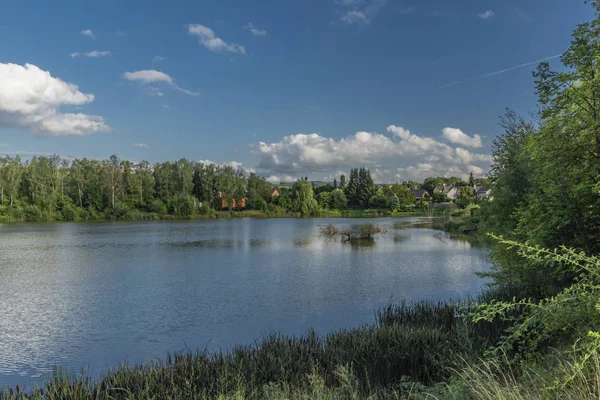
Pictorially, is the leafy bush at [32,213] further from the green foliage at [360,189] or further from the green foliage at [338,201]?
the green foliage at [360,189]

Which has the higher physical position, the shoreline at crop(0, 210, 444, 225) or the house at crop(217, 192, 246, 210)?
the house at crop(217, 192, 246, 210)

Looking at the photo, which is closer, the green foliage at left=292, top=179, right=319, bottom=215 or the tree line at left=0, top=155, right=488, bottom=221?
the tree line at left=0, top=155, right=488, bottom=221

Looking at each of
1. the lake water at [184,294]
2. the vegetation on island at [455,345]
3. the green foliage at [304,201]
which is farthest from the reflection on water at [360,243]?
the green foliage at [304,201]

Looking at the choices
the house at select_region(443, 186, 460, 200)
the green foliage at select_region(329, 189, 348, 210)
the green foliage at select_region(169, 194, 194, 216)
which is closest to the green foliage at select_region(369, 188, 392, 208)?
the green foliage at select_region(329, 189, 348, 210)

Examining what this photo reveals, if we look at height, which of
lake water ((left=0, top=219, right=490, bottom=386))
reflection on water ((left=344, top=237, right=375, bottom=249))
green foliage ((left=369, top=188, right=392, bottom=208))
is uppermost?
green foliage ((left=369, top=188, right=392, bottom=208))

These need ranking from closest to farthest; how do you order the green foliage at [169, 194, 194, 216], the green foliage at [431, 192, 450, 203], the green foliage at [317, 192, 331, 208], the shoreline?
1. the shoreline
2. the green foliage at [169, 194, 194, 216]
3. the green foliage at [317, 192, 331, 208]
4. the green foliage at [431, 192, 450, 203]

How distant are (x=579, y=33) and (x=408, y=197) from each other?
9392cm

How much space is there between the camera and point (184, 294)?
625 inches

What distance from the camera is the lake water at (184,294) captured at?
33.7ft

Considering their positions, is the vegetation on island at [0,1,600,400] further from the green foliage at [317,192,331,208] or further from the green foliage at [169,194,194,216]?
the green foliage at [317,192,331,208]

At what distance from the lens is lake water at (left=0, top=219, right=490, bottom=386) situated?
1028 centimetres

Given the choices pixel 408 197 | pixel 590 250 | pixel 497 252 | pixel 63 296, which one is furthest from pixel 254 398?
pixel 408 197

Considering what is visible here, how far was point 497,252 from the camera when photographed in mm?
11234

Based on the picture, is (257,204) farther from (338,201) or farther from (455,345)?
(455,345)
